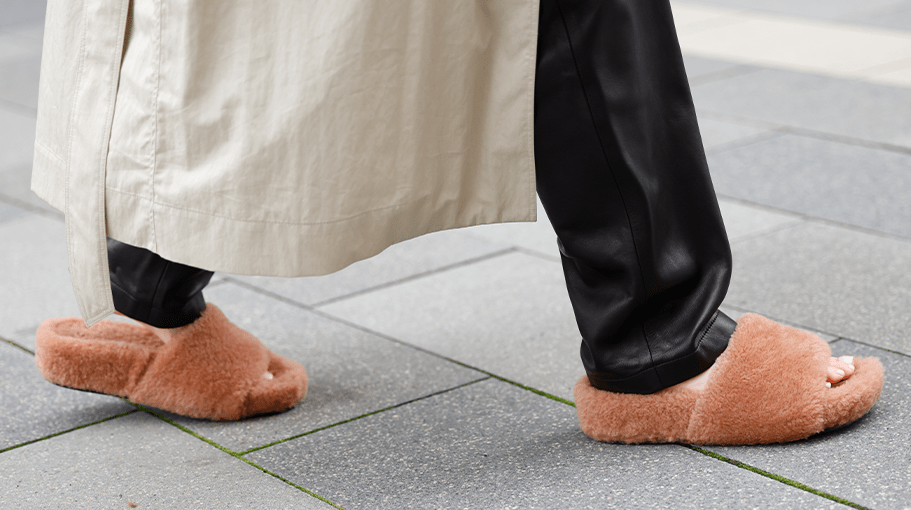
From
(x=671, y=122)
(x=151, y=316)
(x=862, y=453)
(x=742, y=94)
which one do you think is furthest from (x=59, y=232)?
(x=742, y=94)

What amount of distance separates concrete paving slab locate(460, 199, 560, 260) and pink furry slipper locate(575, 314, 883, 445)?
1220mm

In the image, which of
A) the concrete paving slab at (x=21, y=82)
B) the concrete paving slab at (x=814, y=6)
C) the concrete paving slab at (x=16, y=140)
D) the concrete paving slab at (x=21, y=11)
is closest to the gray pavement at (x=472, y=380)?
the concrete paving slab at (x=16, y=140)

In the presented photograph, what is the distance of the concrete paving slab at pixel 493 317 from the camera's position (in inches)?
88.2

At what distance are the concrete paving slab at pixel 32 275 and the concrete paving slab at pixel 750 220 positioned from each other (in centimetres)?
188

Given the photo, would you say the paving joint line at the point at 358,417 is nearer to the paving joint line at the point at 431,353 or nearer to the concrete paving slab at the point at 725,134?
the paving joint line at the point at 431,353

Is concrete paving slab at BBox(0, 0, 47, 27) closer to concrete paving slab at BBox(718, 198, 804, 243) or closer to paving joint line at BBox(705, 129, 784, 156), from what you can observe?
paving joint line at BBox(705, 129, 784, 156)

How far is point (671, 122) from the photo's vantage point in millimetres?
1715

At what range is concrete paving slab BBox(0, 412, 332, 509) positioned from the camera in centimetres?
171

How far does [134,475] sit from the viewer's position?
180 cm

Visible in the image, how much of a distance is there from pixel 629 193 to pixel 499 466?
0.52 metres

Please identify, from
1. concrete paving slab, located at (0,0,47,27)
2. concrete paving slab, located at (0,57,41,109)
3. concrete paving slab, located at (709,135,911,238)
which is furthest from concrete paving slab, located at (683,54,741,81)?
concrete paving slab, located at (0,0,47,27)

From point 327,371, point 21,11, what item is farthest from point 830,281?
point 21,11

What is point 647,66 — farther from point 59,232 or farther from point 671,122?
point 59,232

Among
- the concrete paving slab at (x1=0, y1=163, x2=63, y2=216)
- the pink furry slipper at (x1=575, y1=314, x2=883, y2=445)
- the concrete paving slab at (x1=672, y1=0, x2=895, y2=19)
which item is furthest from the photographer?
the concrete paving slab at (x1=672, y1=0, x2=895, y2=19)
